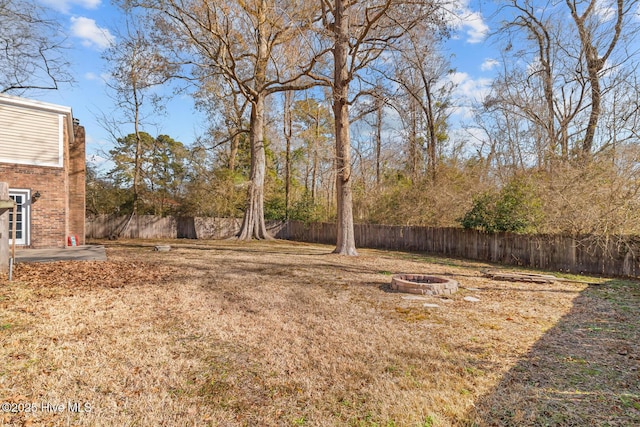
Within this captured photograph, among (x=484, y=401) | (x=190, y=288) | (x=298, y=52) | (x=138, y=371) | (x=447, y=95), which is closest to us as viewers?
(x=484, y=401)

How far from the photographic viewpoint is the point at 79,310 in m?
5.03

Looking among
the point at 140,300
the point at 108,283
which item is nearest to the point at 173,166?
the point at 108,283

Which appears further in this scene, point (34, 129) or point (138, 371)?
point (34, 129)

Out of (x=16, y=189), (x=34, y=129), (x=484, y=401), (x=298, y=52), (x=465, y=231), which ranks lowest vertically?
(x=484, y=401)

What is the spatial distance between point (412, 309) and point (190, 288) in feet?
13.7

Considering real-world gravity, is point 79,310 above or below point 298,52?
below

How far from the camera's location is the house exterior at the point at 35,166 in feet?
32.3

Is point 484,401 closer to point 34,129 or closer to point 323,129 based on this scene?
point 34,129

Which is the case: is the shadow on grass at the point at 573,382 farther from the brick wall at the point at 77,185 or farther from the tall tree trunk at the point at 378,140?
the tall tree trunk at the point at 378,140

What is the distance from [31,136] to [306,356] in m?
11.3

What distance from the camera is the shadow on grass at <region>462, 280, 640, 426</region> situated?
2637 millimetres

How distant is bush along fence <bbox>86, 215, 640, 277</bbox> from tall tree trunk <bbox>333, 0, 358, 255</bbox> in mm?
4937

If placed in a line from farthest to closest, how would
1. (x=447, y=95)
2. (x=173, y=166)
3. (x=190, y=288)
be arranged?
Answer: (x=173, y=166), (x=447, y=95), (x=190, y=288)

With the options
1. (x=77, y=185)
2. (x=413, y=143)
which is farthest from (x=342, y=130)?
(x=77, y=185)
